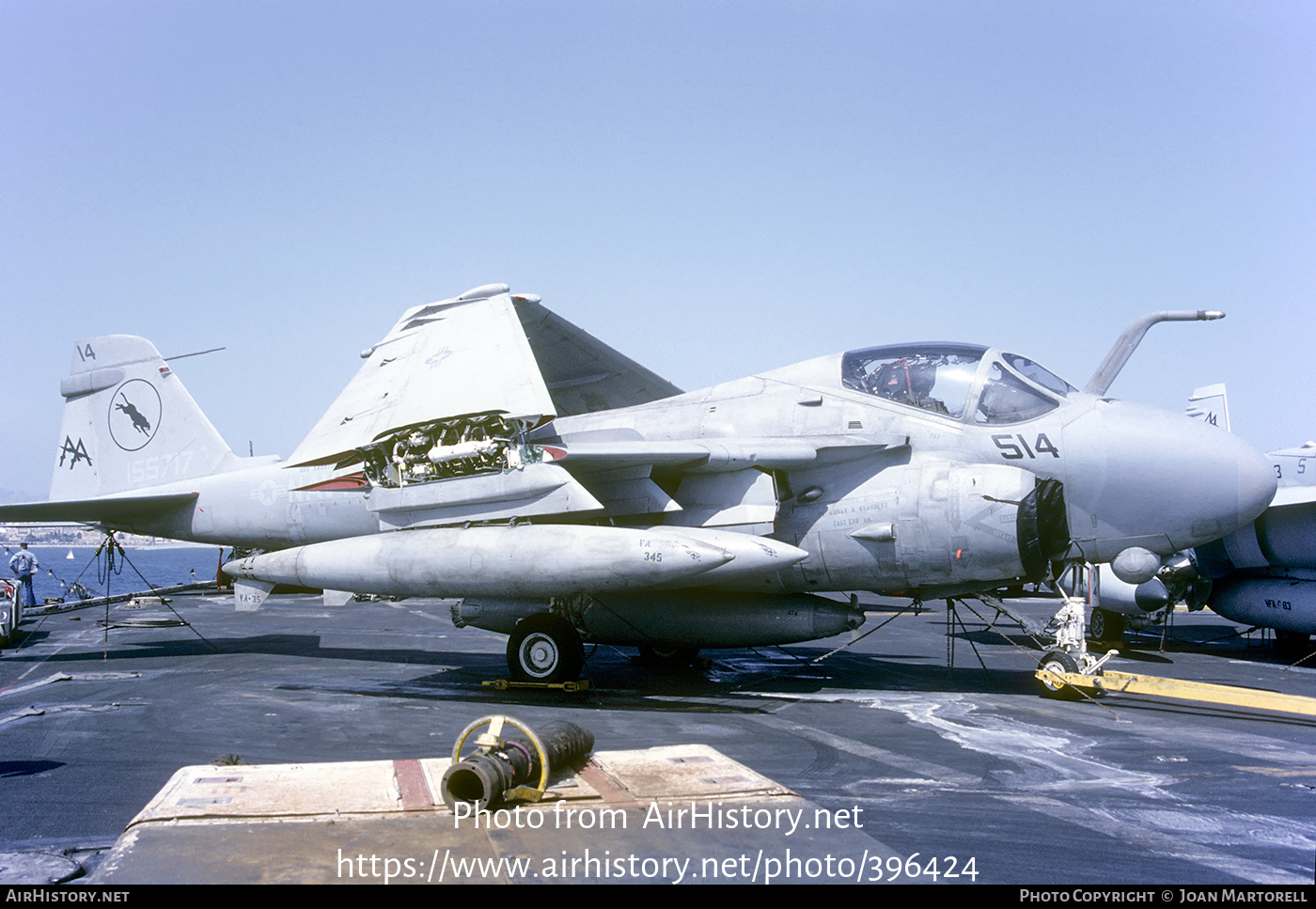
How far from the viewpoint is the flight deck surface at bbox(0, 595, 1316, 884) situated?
196 inches

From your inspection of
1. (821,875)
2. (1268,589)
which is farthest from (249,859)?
(1268,589)

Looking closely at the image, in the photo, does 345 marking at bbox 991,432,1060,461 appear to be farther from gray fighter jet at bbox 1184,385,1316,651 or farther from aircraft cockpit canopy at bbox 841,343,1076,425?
gray fighter jet at bbox 1184,385,1316,651

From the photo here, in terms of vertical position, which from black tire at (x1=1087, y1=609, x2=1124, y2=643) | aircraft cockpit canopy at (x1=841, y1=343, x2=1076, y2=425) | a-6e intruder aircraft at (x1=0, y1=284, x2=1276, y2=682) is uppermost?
aircraft cockpit canopy at (x1=841, y1=343, x2=1076, y2=425)

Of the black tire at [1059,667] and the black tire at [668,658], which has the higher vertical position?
the black tire at [1059,667]

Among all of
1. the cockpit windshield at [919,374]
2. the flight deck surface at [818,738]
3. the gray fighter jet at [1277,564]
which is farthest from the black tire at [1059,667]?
the gray fighter jet at [1277,564]

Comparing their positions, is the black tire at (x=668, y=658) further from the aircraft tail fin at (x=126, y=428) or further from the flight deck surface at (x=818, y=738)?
the aircraft tail fin at (x=126, y=428)

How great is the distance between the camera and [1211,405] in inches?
1012

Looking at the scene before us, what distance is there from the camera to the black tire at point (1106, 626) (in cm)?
1661

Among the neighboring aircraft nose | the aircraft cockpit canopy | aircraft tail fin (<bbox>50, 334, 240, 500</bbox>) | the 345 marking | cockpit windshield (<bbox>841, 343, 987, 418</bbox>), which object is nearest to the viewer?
the neighboring aircraft nose

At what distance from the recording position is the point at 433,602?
28.0 metres

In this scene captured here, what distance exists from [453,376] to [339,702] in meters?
3.88

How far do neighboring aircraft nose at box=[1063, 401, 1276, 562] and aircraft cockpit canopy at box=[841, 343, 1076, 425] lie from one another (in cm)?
58

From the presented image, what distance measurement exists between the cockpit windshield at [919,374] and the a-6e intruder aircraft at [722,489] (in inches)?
0.9

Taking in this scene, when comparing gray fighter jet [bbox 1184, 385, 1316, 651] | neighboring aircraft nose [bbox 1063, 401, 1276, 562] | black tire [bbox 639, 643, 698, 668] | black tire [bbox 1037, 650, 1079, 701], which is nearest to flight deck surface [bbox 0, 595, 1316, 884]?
black tire [bbox 1037, 650, 1079, 701]
